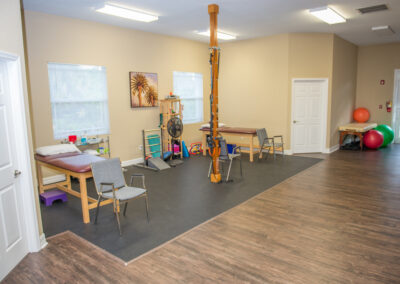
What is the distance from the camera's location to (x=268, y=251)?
307 centimetres

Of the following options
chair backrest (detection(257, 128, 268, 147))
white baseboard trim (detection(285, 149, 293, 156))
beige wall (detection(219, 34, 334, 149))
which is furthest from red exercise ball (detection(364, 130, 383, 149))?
chair backrest (detection(257, 128, 268, 147))

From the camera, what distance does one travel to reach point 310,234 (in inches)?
135

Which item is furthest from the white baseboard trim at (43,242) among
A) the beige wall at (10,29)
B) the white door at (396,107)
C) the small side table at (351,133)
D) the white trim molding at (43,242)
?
the white door at (396,107)

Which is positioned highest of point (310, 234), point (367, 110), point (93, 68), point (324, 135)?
point (93, 68)

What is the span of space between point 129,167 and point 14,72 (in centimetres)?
412

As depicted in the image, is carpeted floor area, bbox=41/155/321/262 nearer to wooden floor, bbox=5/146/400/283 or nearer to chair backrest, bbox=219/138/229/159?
wooden floor, bbox=5/146/400/283

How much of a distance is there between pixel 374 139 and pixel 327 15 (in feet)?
14.2

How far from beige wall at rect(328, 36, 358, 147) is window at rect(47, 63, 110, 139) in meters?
6.00

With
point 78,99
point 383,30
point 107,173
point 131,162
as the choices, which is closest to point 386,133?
point 383,30

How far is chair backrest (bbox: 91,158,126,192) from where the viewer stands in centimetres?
381

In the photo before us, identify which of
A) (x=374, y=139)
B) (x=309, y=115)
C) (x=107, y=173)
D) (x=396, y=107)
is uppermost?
(x=396, y=107)

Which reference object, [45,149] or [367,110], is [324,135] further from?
[45,149]

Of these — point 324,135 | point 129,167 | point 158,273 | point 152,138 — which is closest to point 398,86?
point 324,135

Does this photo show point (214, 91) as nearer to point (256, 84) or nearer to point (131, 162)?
point (131, 162)
